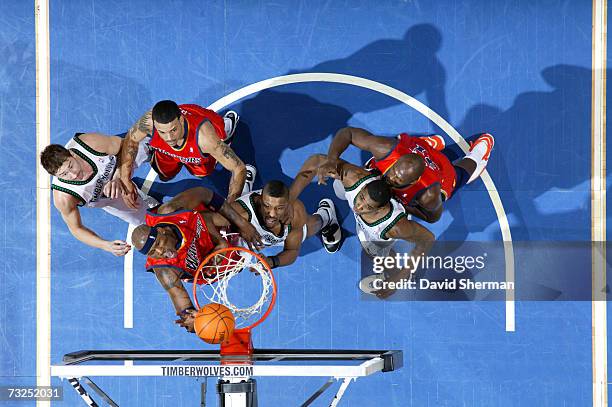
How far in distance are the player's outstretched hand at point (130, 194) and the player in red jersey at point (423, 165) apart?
5.36ft

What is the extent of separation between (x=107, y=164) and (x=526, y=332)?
405cm

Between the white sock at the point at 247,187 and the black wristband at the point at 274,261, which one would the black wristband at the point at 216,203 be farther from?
the black wristband at the point at 274,261

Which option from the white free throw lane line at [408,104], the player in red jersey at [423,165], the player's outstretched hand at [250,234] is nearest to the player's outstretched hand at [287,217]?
the player's outstretched hand at [250,234]

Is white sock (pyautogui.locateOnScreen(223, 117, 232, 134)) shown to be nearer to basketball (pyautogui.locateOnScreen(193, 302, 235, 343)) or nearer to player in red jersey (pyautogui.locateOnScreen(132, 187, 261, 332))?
player in red jersey (pyautogui.locateOnScreen(132, 187, 261, 332))

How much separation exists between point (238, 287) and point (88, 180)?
1.66m

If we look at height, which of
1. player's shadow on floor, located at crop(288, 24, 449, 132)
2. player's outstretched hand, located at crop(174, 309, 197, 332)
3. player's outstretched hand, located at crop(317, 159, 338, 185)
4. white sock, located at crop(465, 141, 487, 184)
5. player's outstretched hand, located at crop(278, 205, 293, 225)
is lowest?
player's outstretched hand, located at crop(174, 309, 197, 332)

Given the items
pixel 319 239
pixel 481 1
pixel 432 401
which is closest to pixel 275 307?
pixel 319 239

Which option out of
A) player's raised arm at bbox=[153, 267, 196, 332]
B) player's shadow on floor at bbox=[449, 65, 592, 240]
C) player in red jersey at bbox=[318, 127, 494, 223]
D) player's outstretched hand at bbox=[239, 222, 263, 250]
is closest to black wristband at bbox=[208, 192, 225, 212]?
player's outstretched hand at bbox=[239, 222, 263, 250]

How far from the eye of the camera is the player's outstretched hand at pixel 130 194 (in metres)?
6.12

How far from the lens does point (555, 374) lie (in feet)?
21.4

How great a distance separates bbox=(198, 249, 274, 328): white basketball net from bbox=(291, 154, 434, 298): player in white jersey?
0.69 meters

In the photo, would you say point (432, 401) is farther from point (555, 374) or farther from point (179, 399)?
point (179, 399)

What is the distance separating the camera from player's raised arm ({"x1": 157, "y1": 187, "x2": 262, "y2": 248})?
5.97m

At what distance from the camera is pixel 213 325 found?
5.28 metres
